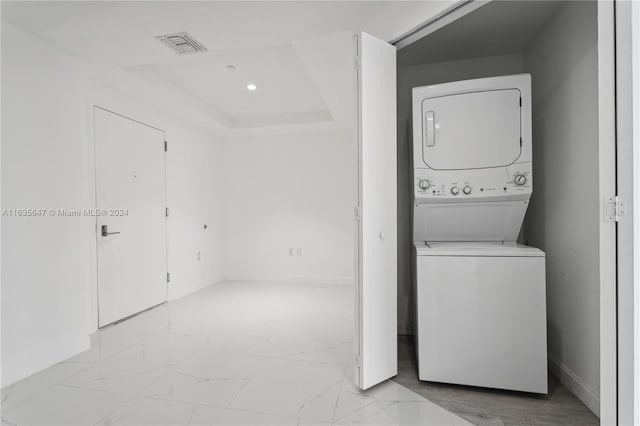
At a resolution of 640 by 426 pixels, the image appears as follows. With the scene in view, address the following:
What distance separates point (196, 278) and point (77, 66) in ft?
9.42

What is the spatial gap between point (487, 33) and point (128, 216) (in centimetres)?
359

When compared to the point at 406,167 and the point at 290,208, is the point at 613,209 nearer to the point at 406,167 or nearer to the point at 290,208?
the point at 406,167

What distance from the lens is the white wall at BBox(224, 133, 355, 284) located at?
4.88 meters

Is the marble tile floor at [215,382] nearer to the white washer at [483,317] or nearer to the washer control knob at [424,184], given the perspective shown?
the white washer at [483,317]

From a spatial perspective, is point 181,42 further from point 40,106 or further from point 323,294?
point 323,294

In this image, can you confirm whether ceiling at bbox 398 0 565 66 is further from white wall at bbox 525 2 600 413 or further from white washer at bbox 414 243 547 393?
white washer at bbox 414 243 547 393

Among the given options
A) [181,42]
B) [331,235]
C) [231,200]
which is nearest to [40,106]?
[181,42]

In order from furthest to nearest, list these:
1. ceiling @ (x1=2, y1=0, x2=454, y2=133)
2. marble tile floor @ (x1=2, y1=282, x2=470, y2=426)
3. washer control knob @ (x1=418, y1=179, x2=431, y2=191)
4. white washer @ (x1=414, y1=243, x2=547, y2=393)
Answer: washer control knob @ (x1=418, y1=179, x2=431, y2=191) < ceiling @ (x1=2, y1=0, x2=454, y2=133) < white washer @ (x1=414, y1=243, x2=547, y2=393) < marble tile floor @ (x1=2, y1=282, x2=470, y2=426)

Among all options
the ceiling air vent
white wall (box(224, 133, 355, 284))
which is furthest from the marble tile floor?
the ceiling air vent

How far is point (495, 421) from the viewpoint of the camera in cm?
166

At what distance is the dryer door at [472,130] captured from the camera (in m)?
2.03

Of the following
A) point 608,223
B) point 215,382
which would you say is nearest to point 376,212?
point 608,223

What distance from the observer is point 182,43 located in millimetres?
2330

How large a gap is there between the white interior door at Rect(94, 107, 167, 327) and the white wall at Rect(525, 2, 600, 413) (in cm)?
370
